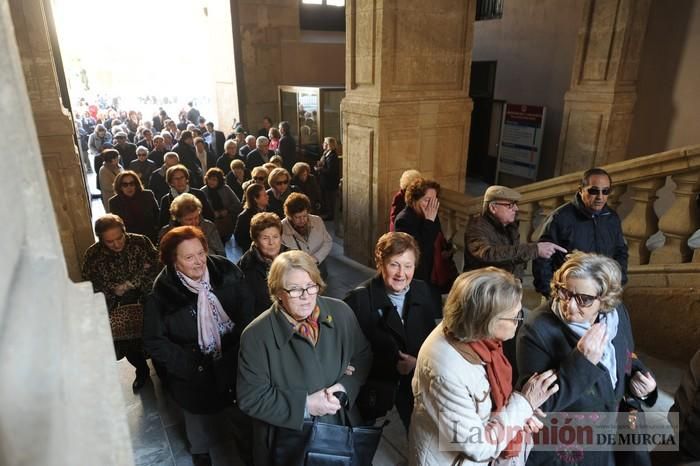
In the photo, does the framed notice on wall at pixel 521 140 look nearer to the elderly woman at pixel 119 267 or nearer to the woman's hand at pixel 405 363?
the woman's hand at pixel 405 363

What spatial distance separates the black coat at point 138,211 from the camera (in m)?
4.91

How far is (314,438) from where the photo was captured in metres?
2.16

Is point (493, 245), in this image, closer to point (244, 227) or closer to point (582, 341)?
point (582, 341)

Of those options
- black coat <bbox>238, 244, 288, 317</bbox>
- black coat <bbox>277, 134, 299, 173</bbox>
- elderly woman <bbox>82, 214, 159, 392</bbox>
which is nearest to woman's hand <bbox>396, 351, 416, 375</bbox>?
black coat <bbox>238, 244, 288, 317</bbox>

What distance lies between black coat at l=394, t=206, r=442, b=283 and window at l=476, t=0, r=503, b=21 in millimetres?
9110

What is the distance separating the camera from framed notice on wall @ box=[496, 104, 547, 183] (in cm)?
949

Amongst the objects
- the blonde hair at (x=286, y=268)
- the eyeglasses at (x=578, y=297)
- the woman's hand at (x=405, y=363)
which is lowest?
the woman's hand at (x=405, y=363)

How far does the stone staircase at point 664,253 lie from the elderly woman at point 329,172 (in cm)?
450

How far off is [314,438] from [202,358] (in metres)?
0.93

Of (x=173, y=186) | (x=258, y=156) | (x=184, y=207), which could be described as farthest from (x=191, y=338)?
(x=258, y=156)

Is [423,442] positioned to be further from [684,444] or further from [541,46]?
[541,46]

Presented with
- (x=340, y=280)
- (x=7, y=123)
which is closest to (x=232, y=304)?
(x=7, y=123)

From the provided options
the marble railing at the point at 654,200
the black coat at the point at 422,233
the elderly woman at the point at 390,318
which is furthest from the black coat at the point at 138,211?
the marble railing at the point at 654,200

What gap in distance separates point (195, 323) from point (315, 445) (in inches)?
41.2
